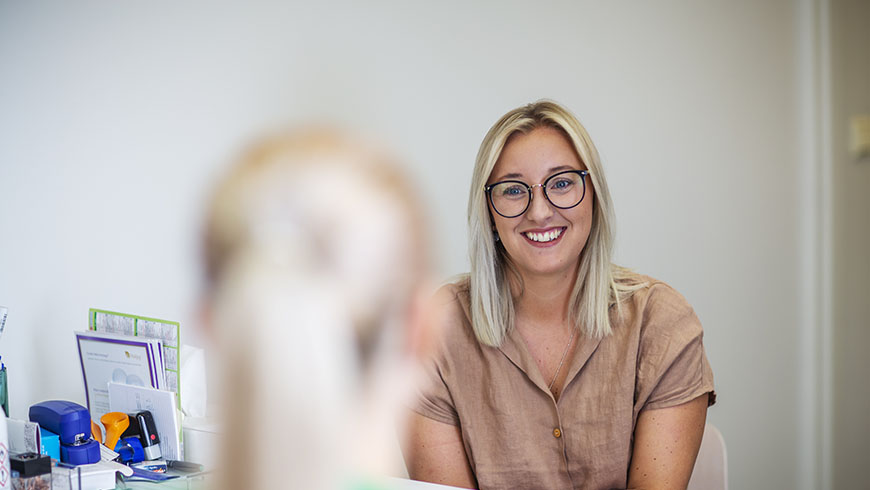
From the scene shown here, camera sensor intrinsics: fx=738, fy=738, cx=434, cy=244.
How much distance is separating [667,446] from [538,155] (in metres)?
0.73

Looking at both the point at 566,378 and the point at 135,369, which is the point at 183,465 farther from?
the point at 566,378

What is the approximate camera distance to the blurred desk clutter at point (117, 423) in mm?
1438

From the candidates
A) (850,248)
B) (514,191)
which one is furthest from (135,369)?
(850,248)

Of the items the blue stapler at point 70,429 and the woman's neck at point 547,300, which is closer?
the blue stapler at point 70,429

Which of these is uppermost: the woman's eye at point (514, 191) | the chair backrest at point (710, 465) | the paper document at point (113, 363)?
the woman's eye at point (514, 191)

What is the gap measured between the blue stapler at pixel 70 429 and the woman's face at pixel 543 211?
1037mm

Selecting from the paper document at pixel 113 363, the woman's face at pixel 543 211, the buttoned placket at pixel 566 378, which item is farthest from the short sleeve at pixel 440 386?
the paper document at pixel 113 363

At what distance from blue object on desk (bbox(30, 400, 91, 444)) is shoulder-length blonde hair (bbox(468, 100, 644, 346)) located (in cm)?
89

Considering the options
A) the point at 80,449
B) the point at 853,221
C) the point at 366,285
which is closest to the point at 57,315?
the point at 80,449

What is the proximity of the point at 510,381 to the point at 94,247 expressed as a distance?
4.93 feet

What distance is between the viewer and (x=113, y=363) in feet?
5.88

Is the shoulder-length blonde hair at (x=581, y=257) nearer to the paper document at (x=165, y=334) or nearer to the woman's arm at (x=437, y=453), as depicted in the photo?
the woman's arm at (x=437, y=453)

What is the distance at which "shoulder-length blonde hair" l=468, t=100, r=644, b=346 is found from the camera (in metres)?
1.78

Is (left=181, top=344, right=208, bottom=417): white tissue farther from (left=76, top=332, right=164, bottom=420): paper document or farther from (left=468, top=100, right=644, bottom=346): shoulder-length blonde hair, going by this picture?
(left=468, top=100, right=644, bottom=346): shoulder-length blonde hair
